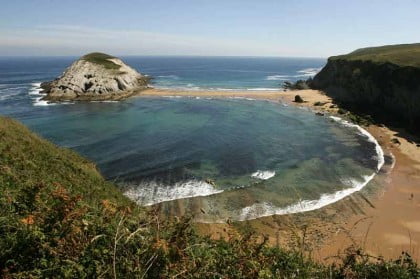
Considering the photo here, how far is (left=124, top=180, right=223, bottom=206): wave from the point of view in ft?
87.9

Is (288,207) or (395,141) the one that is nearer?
(288,207)

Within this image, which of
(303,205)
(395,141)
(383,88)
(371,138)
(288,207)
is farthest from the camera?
(383,88)

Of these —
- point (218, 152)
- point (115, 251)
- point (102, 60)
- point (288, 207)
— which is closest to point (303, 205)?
point (288, 207)

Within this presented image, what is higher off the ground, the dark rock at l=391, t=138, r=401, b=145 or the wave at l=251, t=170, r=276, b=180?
the dark rock at l=391, t=138, r=401, b=145

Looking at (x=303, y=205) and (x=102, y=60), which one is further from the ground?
(x=102, y=60)

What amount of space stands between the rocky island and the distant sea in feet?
35.2

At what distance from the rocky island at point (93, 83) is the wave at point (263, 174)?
5310cm

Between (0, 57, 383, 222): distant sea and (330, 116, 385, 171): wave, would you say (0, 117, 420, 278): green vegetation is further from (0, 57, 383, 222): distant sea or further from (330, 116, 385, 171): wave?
(330, 116, 385, 171): wave

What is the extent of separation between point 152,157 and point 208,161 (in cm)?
584

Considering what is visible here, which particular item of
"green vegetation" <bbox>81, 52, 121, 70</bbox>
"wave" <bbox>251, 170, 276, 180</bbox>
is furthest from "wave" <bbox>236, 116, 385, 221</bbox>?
"green vegetation" <bbox>81, 52, 121, 70</bbox>

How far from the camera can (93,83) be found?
82000 millimetres

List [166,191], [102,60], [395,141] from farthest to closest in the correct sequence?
[102,60] → [395,141] → [166,191]

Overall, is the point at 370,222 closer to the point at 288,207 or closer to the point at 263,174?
the point at 288,207

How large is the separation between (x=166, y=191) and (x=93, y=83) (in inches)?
2413
